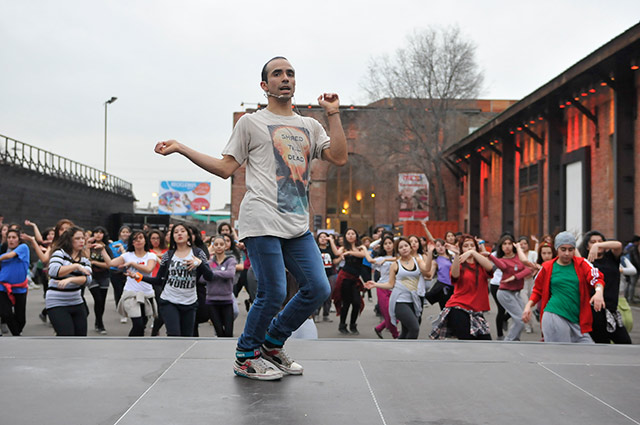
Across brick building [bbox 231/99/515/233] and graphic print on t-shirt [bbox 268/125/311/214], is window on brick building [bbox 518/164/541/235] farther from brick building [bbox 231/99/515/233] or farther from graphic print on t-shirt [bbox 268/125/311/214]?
graphic print on t-shirt [bbox 268/125/311/214]

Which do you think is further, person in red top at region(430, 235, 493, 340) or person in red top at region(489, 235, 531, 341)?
person in red top at region(489, 235, 531, 341)

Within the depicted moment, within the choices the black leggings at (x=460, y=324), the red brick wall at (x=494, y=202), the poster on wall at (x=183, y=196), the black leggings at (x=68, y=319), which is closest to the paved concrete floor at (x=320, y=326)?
the black leggings at (x=460, y=324)

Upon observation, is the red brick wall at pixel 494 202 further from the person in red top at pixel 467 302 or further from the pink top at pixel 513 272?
the person in red top at pixel 467 302

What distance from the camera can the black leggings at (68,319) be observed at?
24.6ft

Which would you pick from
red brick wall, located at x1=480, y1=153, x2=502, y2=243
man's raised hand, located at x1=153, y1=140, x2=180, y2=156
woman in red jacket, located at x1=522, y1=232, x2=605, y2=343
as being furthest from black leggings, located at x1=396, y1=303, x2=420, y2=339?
red brick wall, located at x1=480, y1=153, x2=502, y2=243

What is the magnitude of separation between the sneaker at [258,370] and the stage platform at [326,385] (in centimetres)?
7

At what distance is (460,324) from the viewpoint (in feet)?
26.6

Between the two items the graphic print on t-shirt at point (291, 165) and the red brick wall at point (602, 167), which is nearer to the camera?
the graphic print on t-shirt at point (291, 165)

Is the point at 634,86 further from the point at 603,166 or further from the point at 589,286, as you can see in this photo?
the point at 589,286

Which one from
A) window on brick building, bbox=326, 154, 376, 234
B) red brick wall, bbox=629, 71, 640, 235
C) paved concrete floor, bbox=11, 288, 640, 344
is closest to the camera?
paved concrete floor, bbox=11, 288, 640, 344

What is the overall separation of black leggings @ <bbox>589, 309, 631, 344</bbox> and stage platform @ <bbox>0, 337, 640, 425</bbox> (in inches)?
59.4

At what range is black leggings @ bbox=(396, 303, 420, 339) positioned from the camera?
9.37 metres

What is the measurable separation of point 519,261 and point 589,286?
10.8ft

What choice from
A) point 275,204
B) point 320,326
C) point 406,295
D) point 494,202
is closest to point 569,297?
point 406,295
